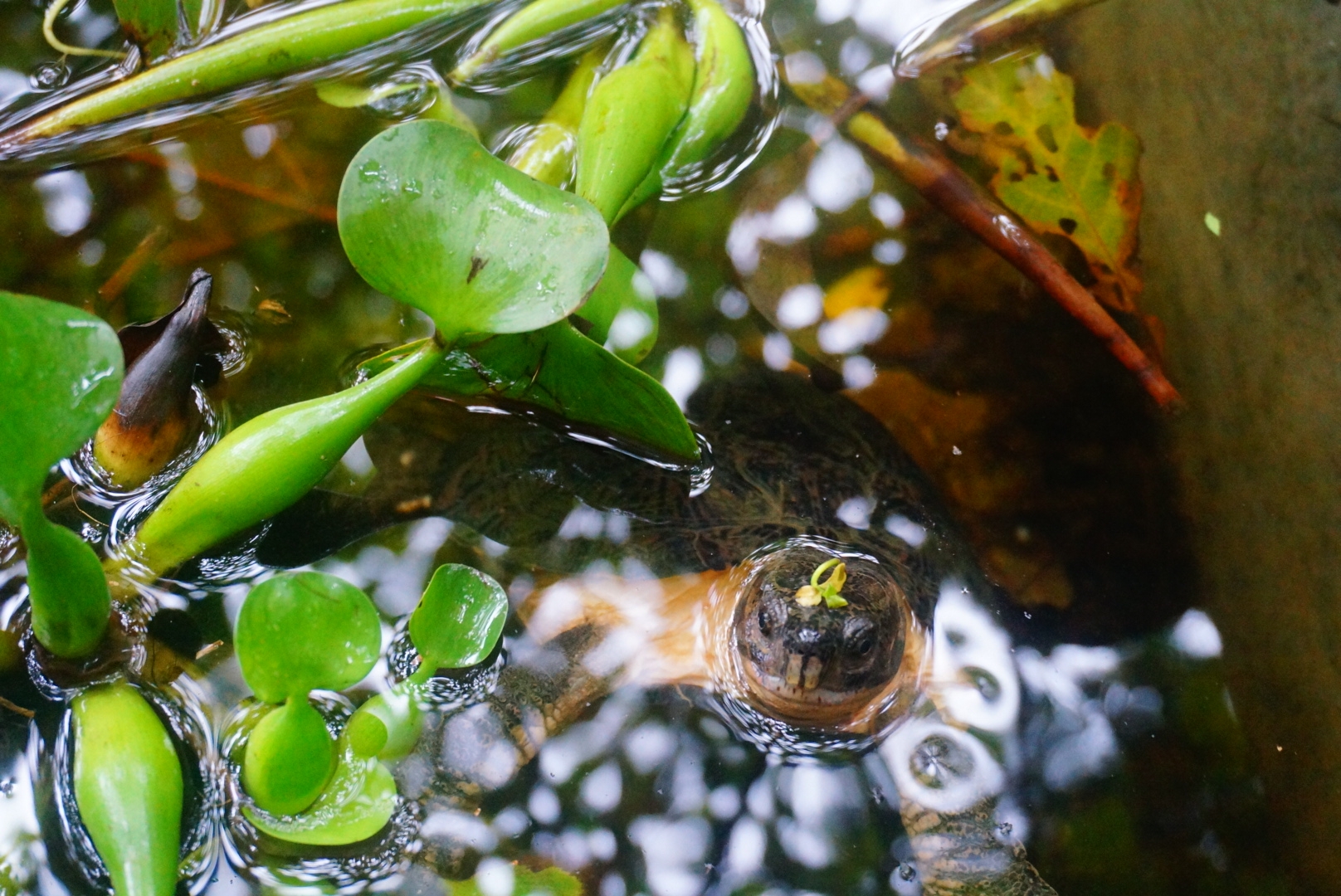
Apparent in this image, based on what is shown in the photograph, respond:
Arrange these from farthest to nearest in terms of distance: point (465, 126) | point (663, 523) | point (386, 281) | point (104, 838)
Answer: point (465, 126) → point (663, 523) → point (386, 281) → point (104, 838)

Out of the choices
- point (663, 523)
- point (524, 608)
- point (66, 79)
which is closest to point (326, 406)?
point (524, 608)

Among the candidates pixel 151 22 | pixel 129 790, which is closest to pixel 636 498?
pixel 129 790

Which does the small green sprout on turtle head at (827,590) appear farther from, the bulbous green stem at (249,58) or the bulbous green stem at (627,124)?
the bulbous green stem at (249,58)

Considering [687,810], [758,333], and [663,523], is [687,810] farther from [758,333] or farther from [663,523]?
[758,333]

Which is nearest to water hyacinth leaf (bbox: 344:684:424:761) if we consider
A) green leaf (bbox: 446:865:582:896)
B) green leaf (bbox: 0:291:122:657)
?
green leaf (bbox: 446:865:582:896)

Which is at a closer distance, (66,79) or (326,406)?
(326,406)

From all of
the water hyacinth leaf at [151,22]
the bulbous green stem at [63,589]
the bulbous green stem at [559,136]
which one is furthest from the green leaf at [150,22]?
the bulbous green stem at [63,589]

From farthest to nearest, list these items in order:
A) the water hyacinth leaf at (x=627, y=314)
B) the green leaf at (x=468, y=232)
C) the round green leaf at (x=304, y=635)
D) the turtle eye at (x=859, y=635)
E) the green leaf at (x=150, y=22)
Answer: the green leaf at (x=150, y=22)
the water hyacinth leaf at (x=627, y=314)
the turtle eye at (x=859, y=635)
the green leaf at (x=468, y=232)
the round green leaf at (x=304, y=635)

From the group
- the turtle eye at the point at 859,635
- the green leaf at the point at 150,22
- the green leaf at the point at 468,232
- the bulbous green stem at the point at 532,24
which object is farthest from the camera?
the bulbous green stem at the point at 532,24
